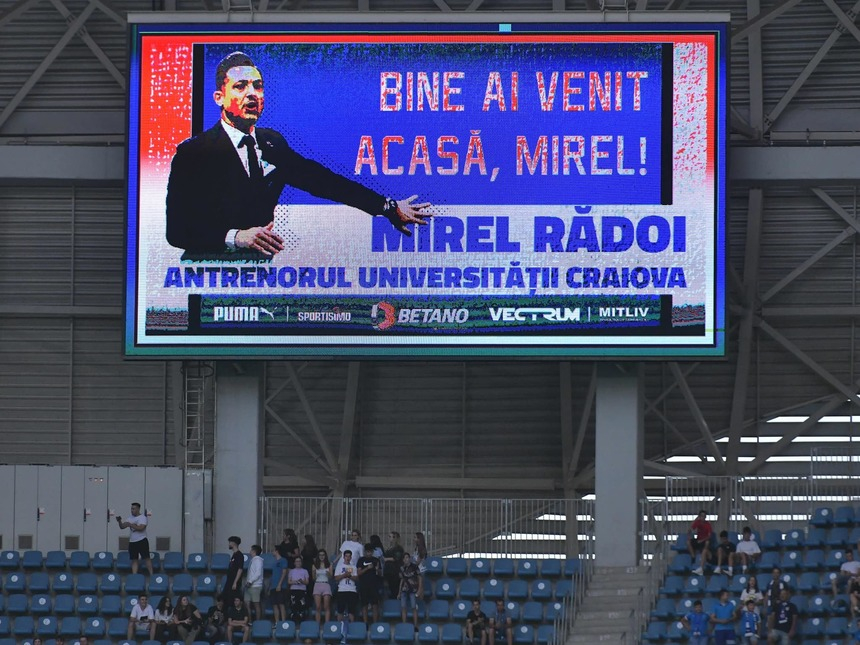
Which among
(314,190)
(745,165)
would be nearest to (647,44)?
(745,165)

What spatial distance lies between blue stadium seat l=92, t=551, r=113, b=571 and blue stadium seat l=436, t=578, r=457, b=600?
4.82m

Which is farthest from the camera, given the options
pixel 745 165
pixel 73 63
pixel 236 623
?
pixel 73 63

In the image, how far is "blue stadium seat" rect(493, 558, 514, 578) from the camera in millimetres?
26016

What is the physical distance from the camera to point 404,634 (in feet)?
80.7

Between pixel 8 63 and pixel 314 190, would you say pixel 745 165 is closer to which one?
pixel 314 190

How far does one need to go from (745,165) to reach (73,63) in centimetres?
1246

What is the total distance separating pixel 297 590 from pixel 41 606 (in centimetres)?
380

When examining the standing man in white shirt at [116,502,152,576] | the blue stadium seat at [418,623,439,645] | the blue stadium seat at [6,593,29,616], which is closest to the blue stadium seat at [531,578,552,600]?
the blue stadium seat at [418,623,439,645]

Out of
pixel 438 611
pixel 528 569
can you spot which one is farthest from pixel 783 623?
pixel 438 611

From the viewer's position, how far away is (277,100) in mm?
25875

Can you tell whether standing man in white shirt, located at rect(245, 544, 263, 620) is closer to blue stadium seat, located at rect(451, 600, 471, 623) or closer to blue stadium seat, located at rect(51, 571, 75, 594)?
blue stadium seat, located at rect(451, 600, 471, 623)

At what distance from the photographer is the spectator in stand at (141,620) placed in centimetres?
2505

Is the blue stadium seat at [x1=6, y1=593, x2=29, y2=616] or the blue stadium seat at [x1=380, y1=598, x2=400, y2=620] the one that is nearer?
the blue stadium seat at [x1=380, y1=598, x2=400, y2=620]

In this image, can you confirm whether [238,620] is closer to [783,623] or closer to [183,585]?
[183,585]
